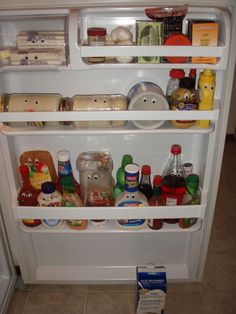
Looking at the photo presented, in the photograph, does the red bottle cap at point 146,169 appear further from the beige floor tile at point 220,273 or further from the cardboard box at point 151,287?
the beige floor tile at point 220,273

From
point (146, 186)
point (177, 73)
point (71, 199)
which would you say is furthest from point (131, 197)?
point (177, 73)

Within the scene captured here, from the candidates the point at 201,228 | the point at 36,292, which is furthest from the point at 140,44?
the point at 36,292

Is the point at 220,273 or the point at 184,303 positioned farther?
the point at 220,273

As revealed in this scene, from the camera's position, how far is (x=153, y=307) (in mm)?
1396

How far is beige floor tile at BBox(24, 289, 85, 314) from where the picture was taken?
4.79 feet

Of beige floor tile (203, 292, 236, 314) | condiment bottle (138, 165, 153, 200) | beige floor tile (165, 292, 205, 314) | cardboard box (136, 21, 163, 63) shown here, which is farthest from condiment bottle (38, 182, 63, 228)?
beige floor tile (203, 292, 236, 314)

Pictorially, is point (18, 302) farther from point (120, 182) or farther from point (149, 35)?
point (149, 35)

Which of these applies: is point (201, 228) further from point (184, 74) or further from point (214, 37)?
point (214, 37)

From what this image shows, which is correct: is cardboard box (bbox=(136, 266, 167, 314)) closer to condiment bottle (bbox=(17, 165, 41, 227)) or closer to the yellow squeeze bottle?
condiment bottle (bbox=(17, 165, 41, 227))

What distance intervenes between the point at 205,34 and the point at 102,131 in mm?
434

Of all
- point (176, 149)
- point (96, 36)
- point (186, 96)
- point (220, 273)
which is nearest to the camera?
point (96, 36)

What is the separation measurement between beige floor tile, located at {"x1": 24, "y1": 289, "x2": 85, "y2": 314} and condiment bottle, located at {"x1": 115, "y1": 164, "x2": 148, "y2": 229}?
18.2 inches

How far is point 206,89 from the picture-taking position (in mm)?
1067

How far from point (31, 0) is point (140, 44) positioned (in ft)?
1.14
